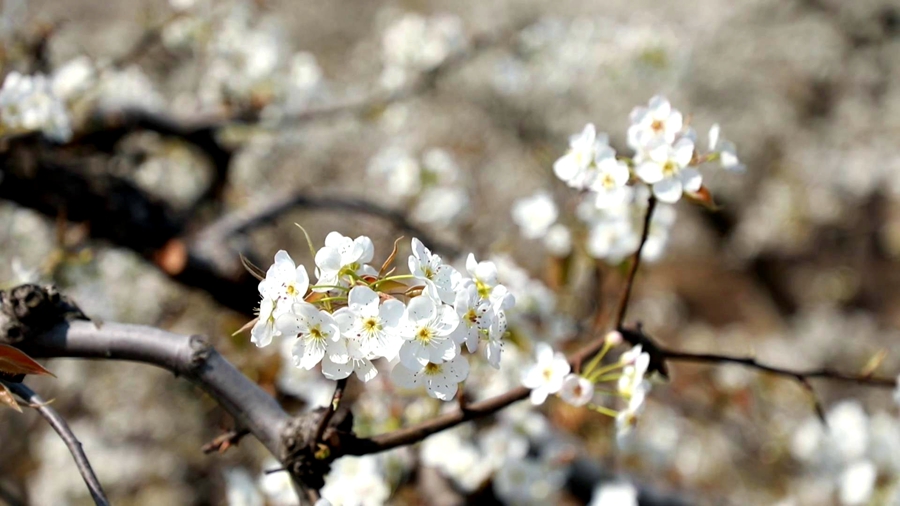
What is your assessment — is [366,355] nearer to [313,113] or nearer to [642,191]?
[642,191]

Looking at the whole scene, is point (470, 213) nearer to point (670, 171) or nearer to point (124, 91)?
point (124, 91)

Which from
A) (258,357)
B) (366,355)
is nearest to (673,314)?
(258,357)

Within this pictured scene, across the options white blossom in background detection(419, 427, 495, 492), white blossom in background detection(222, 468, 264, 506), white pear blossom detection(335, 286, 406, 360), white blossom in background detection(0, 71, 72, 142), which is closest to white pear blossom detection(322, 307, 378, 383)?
white pear blossom detection(335, 286, 406, 360)

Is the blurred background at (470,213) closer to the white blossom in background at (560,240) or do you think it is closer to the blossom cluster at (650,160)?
the white blossom in background at (560,240)

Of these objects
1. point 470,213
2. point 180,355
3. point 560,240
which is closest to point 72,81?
point 180,355

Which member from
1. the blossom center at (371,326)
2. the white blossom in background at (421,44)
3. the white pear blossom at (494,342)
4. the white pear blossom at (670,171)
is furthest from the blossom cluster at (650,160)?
the white blossom in background at (421,44)

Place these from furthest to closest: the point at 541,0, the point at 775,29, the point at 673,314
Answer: the point at 541,0 → the point at 775,29 → the point at 673,314

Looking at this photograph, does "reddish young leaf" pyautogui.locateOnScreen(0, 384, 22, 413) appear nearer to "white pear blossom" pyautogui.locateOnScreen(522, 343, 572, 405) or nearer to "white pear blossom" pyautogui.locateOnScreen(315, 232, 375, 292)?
"white pear blossom" pyautogui.locateOnScreen(315, 232, 375, 292)
